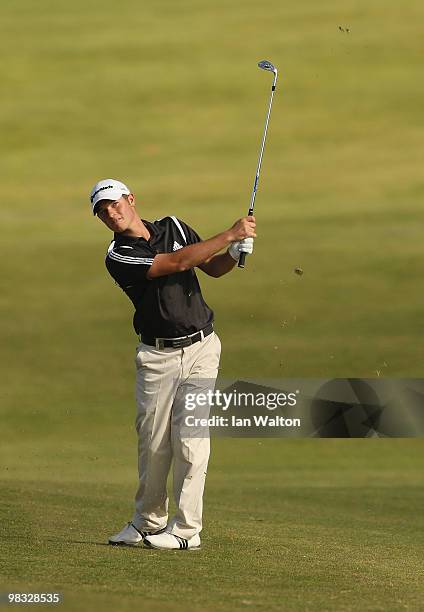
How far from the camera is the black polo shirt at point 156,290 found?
6.58 m

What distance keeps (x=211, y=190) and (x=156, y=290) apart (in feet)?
51.1

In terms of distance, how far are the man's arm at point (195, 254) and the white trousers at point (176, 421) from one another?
0.40 meters

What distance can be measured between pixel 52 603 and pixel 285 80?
22583mm

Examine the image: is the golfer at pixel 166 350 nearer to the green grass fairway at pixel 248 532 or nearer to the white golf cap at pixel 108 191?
the white golf cap at pixel 108 191

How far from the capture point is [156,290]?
6.63 m

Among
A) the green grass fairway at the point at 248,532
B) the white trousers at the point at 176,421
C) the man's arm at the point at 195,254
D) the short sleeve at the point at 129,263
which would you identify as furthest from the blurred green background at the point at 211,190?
the man's arm at the point at 195,254

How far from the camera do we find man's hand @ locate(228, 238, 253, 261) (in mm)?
6660

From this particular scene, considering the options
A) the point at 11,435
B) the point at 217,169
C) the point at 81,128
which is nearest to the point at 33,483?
the point at 11,435

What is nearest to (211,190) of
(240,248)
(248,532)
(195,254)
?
(248,532)

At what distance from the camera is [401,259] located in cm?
1895

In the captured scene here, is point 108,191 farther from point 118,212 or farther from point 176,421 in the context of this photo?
point 176,421

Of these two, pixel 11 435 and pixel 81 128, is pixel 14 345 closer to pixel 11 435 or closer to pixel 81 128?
pixel 11 435

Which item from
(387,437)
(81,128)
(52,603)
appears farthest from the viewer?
(81,128)

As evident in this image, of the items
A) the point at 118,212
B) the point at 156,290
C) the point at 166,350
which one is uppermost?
the point at 118,212
